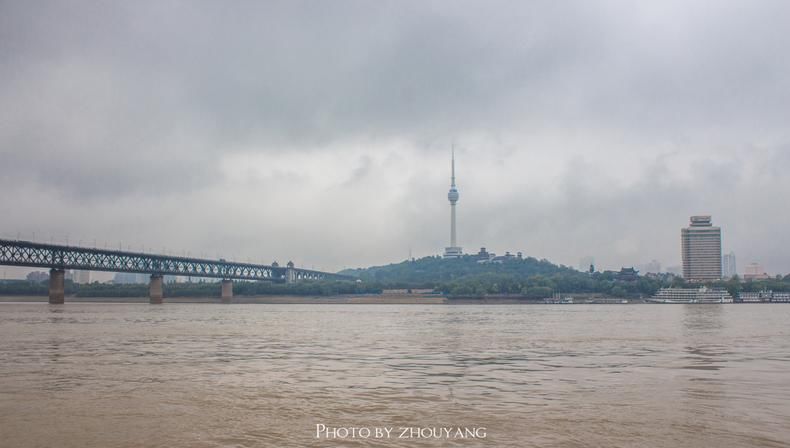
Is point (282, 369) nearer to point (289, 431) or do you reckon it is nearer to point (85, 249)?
point (289, 431)

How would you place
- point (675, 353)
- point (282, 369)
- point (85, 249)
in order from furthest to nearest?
point (85, 249) < point (675, 353) < point (282, 369)

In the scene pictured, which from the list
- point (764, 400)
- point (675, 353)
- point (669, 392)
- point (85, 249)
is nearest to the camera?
point (764, 400)

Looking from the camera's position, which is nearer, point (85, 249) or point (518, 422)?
point (518, 422)

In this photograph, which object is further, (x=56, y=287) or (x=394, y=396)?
(x=56, y=287)

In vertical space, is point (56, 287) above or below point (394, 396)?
above

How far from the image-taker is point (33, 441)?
1944 centimetres

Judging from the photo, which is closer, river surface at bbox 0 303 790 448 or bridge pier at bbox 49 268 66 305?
river surface at bbox 0 303 790 448

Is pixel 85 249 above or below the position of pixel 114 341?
above

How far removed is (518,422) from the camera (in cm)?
2186

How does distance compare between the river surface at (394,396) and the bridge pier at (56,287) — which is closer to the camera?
the river surface at (394,396)

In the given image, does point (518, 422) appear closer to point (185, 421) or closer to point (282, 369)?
point (185, 421)

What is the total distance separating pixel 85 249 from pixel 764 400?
641ft

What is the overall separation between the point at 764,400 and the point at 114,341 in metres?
49.6

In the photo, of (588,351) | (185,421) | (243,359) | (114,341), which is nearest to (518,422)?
(185,421)
